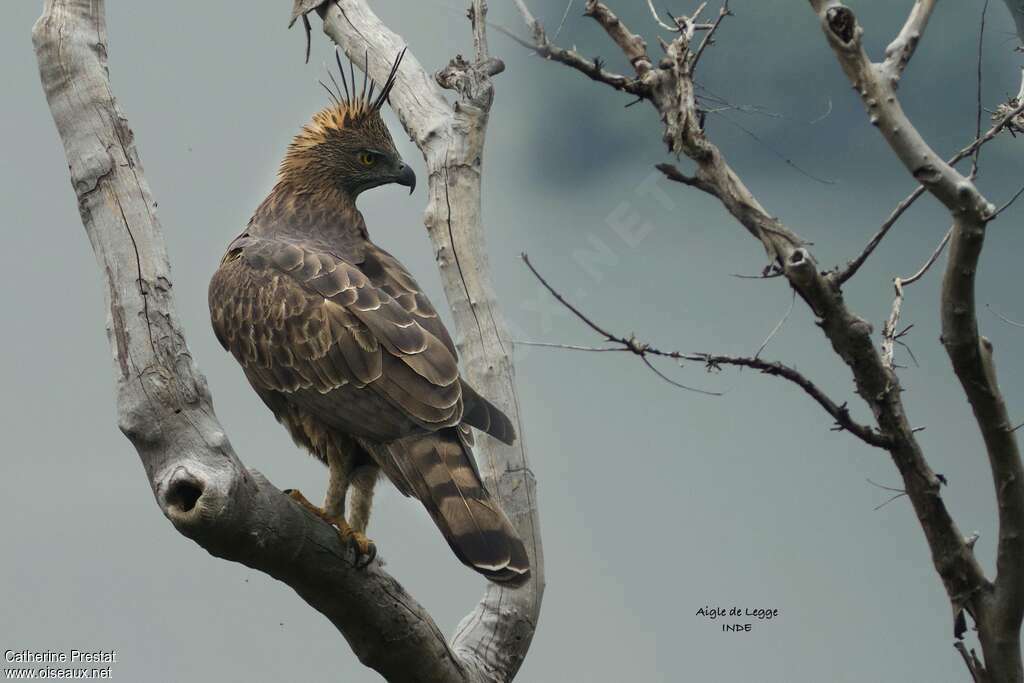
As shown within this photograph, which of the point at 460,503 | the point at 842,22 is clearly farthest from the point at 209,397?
the point at 842,22

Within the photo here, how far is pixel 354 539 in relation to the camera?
254cm

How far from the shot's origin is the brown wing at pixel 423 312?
9.48 feet

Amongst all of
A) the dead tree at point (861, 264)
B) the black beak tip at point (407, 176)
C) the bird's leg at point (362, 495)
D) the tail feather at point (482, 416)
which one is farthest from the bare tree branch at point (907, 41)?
the bird's leg at point (362, 495)

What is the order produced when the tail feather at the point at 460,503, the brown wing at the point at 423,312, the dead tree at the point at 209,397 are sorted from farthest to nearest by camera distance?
the brown wing at the point at 423,312
the tail feather at the point at 460,503
the dead tree at the point at 209,397

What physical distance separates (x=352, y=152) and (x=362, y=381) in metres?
1.06

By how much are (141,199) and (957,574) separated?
237 cm

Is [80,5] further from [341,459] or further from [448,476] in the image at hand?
[448,476]

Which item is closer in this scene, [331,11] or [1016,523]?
[1016,523]

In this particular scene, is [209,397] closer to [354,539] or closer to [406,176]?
[354,539]

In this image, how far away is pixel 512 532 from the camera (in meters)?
2.55

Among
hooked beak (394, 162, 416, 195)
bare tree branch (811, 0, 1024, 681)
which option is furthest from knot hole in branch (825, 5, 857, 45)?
hooked beak (394, 162, 416, 195)

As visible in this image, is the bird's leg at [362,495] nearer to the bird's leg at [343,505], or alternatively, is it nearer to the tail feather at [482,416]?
the bird's leg at [343,505]

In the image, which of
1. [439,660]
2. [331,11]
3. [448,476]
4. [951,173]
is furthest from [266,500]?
[331,11]

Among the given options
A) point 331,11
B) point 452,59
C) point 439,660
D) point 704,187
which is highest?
point 331,11
